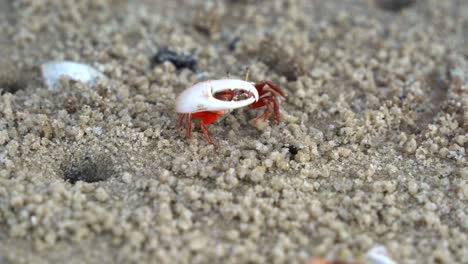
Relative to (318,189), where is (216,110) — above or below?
above

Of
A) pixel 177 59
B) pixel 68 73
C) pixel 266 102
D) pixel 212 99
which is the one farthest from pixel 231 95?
pixel 68 73

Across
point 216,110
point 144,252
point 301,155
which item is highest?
point 216,110

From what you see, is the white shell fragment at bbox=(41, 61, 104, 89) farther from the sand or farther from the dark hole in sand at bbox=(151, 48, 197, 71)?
the dark hole in sand at bbox=(151, 48, 197, 71)

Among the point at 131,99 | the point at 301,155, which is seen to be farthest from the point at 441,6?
the point at 131,99

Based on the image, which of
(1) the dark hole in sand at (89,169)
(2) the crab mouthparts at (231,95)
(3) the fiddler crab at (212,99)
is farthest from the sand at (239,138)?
(2) the crab mouthparts at (231,95)

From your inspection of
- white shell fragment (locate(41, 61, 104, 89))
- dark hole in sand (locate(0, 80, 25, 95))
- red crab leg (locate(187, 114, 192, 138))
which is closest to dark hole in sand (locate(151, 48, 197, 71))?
white shell fragment (locate(41, 61, 104, 89))

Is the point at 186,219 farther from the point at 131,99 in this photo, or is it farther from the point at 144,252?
the point at 131,99

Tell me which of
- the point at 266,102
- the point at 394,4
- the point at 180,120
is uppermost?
the point at 394,4

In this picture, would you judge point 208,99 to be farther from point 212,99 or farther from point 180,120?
point 180,120
